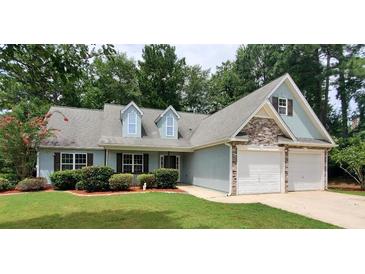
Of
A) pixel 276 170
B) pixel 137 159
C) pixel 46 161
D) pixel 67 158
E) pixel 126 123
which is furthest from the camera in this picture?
pixel 126 123

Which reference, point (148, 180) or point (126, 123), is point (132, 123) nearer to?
point (126, 123)

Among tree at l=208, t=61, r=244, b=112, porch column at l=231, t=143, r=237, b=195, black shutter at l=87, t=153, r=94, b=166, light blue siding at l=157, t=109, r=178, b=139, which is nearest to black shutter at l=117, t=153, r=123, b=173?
black shutter at l=87, t=153, r=94, b=166

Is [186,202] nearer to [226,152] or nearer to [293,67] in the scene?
[226,152]

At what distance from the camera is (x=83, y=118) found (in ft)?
62.2

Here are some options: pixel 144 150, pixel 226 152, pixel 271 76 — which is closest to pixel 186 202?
pixel 226 152

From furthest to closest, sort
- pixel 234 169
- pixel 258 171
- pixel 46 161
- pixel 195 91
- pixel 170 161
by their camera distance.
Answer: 1. pixel 195 91
2. pixel 170 161
3. pixel 46 161
4. pixel 258 171
5. pixel 234 169

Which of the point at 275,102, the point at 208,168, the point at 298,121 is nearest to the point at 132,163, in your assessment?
the point at 208,168

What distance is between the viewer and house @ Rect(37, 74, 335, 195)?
13.3 metres

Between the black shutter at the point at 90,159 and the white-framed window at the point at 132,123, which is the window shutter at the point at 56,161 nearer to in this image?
the black shutter at the point at 90,159

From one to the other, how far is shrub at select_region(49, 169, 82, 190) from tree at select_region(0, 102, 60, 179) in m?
2.47

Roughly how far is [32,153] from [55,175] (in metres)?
2.93

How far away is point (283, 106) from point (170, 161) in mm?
8405

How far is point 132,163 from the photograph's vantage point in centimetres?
1692

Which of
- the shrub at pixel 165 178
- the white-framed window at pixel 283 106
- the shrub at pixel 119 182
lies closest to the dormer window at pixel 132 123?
the shrub at pixel 165 178
